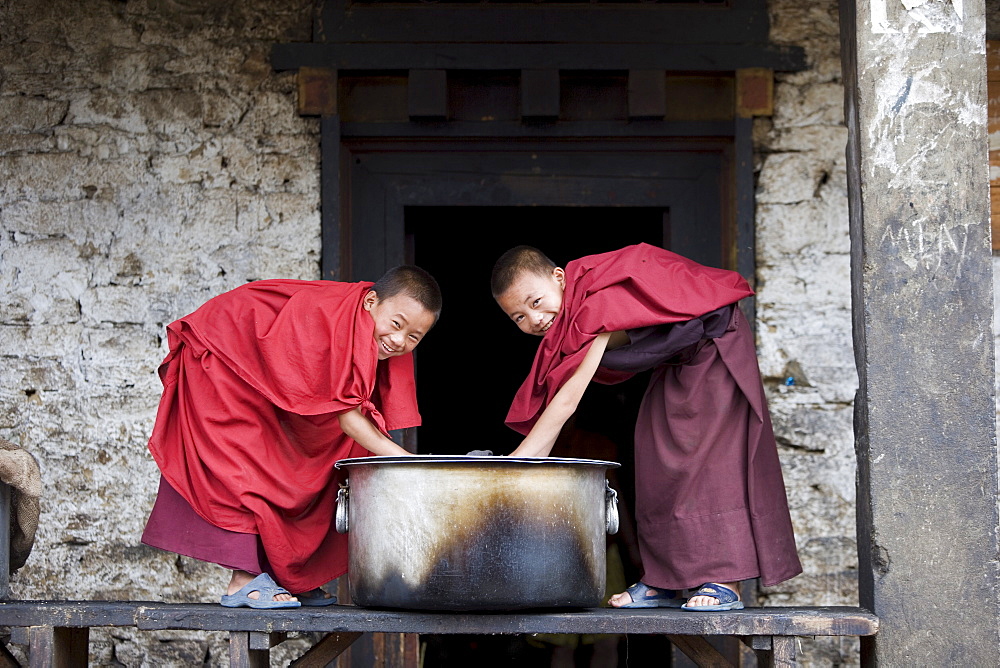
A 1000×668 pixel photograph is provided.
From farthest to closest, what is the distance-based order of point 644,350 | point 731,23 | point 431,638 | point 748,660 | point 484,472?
point 431,638 < point 731,23 < point 748,660 < point 644,350 < point 484,472

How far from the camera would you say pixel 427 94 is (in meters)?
4.35

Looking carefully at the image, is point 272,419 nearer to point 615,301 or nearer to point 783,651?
point 615,301

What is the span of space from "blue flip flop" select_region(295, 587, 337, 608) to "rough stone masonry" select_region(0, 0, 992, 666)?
2.58 feet

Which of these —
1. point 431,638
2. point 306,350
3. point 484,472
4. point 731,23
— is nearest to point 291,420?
point 306,350

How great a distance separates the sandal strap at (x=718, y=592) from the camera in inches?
125

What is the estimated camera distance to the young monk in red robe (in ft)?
10.5

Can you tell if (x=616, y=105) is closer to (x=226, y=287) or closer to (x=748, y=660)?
(x=226, y=287)

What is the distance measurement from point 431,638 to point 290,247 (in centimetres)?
267

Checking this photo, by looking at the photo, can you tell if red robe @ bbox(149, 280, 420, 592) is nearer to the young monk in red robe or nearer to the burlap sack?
the young monk in red robe

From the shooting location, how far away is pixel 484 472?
283 centimetres

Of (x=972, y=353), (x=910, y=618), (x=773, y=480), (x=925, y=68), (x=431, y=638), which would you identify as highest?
(x=925, y=68)

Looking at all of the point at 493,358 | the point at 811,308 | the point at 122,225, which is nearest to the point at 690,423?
the point at 811,308

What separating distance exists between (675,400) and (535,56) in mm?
1696

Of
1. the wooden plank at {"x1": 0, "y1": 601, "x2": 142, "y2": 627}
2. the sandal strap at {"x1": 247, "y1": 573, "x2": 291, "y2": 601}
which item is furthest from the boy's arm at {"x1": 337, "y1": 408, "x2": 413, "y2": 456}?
the wooden plank at {"x1": 0, "y1": 601, "x2": 142, "y2": 627}
